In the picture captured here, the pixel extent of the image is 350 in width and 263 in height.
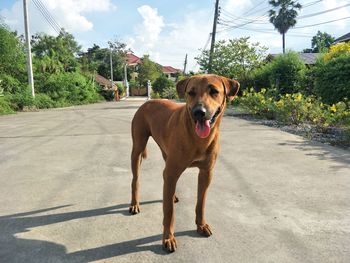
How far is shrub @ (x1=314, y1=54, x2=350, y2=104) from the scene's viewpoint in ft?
32.4

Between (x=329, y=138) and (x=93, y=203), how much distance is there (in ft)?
20.8

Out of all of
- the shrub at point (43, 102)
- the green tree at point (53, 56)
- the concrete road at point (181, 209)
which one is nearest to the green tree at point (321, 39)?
the green tree at point (53, 56)

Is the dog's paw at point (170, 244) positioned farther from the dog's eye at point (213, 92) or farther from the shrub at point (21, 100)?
the shrub at point (21, 100)

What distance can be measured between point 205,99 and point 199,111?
158mm

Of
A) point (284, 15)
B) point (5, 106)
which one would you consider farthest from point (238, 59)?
point (284, 15)

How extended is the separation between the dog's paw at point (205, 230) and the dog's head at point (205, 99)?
3.24ft

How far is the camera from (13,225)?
3191mm

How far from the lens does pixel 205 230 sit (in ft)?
9.68

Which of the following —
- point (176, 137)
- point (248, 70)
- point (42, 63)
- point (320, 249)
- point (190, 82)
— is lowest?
point (320, 249)

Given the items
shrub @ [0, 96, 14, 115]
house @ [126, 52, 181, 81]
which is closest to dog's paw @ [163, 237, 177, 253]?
shrub @ [0, 96, 14, 115]

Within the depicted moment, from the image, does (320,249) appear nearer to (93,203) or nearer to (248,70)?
(93,203)

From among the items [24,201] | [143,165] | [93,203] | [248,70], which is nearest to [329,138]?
[143,165]

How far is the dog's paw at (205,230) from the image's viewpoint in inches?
116

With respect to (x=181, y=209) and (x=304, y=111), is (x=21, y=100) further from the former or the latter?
(x=181, y=209)
